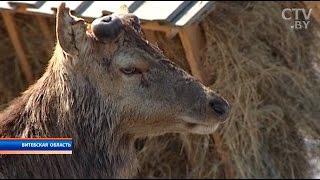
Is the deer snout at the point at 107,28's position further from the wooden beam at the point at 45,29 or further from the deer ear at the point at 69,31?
the wooden beam at the point at 45,29

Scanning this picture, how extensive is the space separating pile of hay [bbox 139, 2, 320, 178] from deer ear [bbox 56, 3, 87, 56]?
10.0 feet

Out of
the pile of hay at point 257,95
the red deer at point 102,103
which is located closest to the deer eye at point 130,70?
the red deer at point 102,103

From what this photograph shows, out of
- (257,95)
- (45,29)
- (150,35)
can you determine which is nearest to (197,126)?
(150,35)

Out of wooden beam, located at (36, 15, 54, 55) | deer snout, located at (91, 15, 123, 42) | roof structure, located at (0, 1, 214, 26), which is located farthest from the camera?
wooden beam, located at (36, 15, 54, 55)

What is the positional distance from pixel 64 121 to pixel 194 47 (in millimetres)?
2829

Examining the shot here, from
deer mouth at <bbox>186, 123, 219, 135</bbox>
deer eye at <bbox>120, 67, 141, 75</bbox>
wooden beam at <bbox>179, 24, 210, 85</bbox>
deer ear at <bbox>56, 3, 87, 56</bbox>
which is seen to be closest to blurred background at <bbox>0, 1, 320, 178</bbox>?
wooden beam at <bbox>179, 24, 210, 85</bbox>

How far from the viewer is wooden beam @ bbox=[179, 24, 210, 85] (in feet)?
26.1

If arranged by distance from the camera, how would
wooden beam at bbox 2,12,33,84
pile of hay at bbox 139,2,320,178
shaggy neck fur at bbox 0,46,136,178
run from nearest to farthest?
1. shaggy neck fur at bbox 0,46,136,178
2. pile of hay at bbox 139,2,320,178
3. wooden beam at bbox 2,12,33,84

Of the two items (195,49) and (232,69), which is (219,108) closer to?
(195,49)

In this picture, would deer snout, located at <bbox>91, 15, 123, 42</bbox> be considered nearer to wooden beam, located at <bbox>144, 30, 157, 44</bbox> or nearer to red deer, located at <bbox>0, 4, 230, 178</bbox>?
red deer, located at <bbox>0, 4, 230, 178</bbox>

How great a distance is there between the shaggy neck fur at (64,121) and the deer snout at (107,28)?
0.23 metres

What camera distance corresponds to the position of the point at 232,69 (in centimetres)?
840

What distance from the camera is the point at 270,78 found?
8.50m

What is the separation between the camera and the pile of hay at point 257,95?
8.28m
